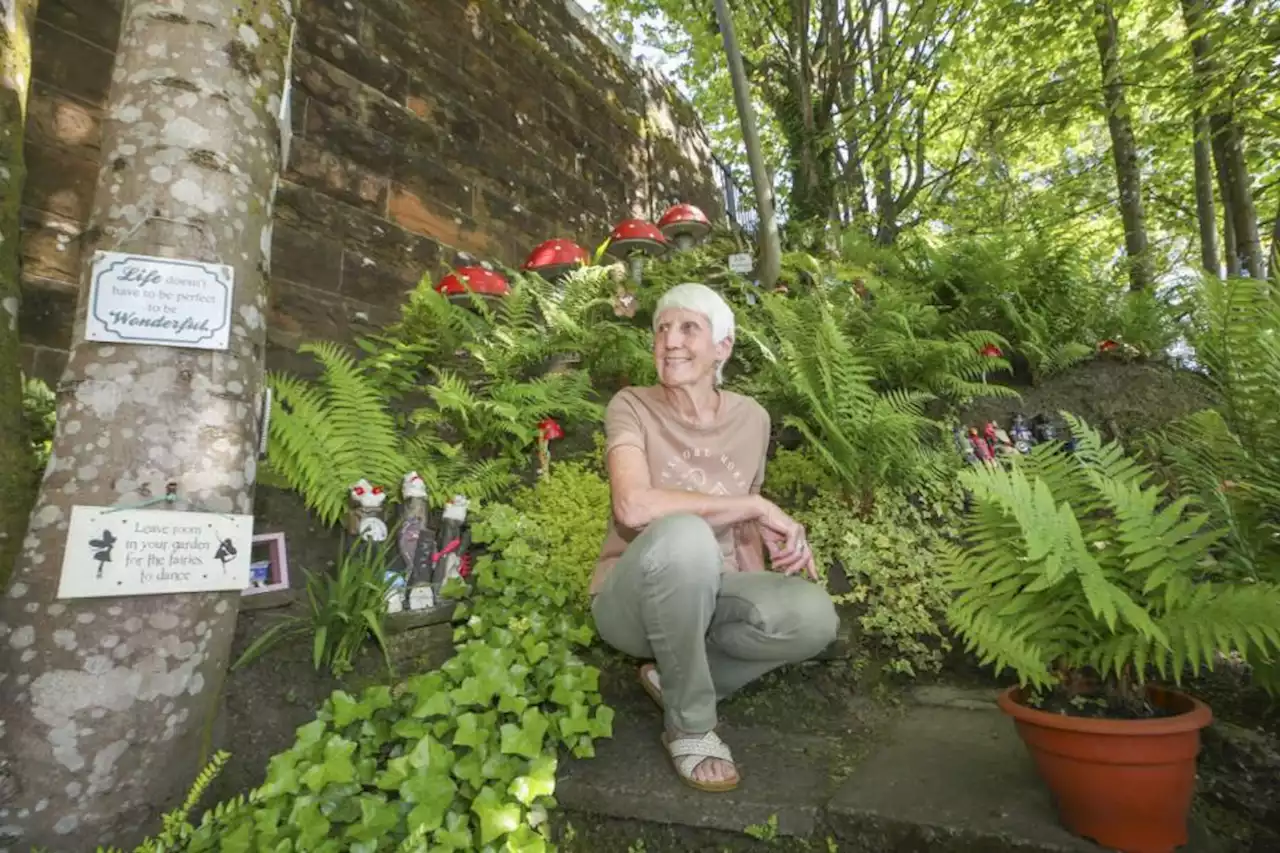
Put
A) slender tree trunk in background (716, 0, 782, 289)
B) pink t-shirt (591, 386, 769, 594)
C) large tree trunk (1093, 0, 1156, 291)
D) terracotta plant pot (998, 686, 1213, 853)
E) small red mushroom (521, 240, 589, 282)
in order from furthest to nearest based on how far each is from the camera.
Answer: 1. large tree trunk (1093, 0, 1156, 291)
2. small red mushroom (521, 240, 589, 282)
3. slender tree trunk in background (716, 0, 782, 289)
4. pink t-shirt (591, 386, 769, 594)
5. terracotta plant pot (998, 686, 1213, 853)

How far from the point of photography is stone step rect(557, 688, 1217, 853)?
1.59m

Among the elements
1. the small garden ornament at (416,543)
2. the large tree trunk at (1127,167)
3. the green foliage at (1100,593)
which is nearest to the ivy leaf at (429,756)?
the small garden ornament at (416,543)

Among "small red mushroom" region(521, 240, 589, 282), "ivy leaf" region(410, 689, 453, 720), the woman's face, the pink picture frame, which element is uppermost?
"small red mushroom" region(521, 240, 589, 282)

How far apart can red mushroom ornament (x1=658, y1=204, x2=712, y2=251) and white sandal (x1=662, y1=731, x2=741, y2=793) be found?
4.95 meters

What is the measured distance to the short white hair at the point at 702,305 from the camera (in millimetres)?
2332

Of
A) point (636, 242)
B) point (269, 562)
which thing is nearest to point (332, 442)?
point (269, 562)

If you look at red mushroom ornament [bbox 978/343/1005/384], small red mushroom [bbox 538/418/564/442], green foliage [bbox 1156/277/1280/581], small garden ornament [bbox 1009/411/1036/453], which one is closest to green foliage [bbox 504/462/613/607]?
small red mushroom [bbox 538/418/564/442]

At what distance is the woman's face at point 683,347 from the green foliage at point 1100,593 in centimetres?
96

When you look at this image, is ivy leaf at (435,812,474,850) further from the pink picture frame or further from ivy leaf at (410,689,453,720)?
the pink picture frame

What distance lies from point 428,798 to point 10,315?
1855 millimetres

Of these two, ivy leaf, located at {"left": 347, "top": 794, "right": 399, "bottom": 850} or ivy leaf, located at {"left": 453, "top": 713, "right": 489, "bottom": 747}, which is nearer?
ivy leaf, located at {"left": 347, "top": 794, "right": 399, "bottom": 850}

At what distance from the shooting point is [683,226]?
622 centimetres

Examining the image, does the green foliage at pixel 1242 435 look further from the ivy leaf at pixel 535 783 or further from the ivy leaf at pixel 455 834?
the ivy leaf at pixel 455 834

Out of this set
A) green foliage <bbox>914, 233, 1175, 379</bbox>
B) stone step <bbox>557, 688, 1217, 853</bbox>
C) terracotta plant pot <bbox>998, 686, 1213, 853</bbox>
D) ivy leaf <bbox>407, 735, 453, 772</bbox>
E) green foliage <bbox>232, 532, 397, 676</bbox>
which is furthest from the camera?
green foliage <bbox>914, 233, 1175, 379</bbox>
